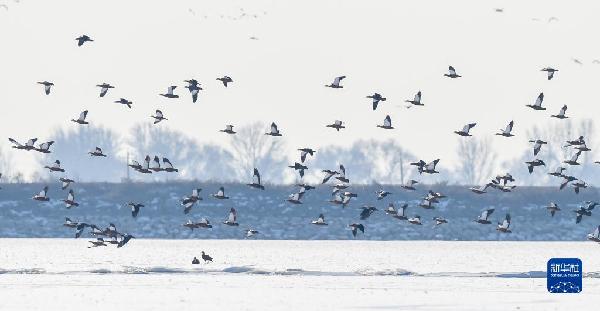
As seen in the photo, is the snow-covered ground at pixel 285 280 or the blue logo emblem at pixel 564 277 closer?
the snow-covered ground at pixel 285 280

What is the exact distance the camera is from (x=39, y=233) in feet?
486

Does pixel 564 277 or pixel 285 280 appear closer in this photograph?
pixel 564 277

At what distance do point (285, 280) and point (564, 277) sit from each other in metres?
11.7

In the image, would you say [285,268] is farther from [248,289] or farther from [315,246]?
[315,246]

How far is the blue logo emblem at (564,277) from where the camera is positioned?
64.6m

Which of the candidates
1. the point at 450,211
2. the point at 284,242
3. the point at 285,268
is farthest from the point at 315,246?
the point at 285,268

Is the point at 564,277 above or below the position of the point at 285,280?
above

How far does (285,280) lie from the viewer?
247 feet

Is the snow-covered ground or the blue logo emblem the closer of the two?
the snow-covered ground

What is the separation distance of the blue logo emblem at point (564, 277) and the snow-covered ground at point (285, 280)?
0.60 meters

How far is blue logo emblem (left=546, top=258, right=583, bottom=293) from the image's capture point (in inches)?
2544

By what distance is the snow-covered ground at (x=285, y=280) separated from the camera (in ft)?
200

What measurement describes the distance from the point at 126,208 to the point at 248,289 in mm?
87936

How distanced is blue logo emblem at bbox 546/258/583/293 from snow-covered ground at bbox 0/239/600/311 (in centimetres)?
60
